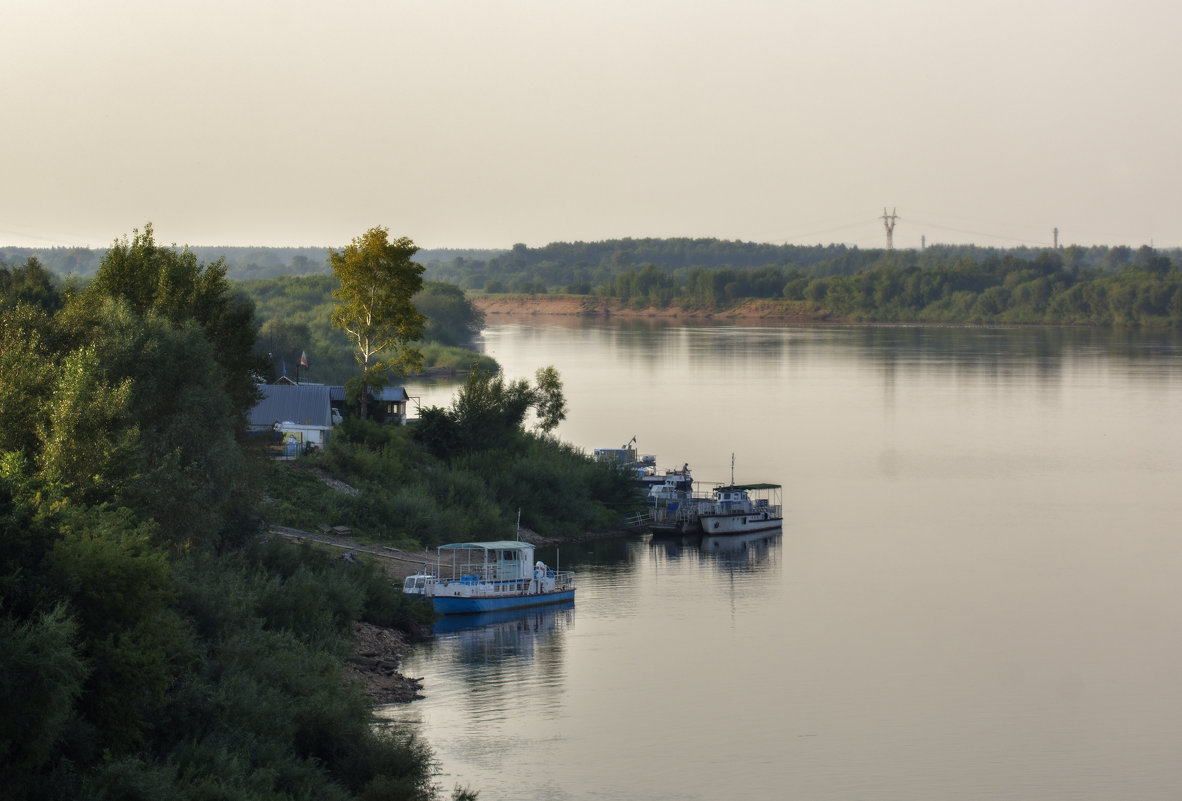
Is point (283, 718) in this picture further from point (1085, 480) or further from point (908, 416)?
point (908, 416)

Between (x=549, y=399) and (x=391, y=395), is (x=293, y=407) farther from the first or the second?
(x=549, y=399)

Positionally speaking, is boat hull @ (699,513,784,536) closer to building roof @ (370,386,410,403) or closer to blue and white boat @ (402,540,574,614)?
blue and white boat @ (402,540,574,614)

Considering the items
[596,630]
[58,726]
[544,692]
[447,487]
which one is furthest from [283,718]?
[447,487]

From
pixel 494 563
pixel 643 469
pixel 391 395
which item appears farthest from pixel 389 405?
pixel 494 563

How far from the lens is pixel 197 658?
19.0 meters

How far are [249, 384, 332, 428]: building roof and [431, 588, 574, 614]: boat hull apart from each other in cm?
1448

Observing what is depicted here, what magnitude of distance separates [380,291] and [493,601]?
1654cm

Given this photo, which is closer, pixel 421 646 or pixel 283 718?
pixel 283 718

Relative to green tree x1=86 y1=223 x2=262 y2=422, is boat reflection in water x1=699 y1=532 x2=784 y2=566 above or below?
→ below

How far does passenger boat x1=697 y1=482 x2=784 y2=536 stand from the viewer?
155 feet

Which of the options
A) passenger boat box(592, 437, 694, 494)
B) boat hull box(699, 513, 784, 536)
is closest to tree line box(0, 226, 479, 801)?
boat hull box(699, 513, 784, 536)

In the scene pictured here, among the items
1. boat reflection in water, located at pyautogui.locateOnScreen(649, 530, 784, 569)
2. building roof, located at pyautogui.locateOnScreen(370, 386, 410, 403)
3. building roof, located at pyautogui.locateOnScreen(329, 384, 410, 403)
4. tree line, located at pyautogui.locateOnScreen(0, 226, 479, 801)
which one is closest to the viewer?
tree line, located at pyautogui.locateOnScreen(0, 226, 479, 801)

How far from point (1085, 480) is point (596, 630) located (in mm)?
32416

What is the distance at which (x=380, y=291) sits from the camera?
48.0 meters
